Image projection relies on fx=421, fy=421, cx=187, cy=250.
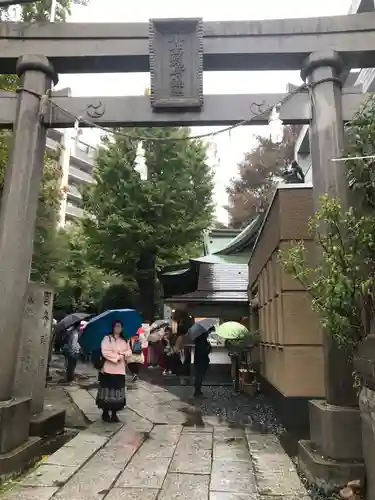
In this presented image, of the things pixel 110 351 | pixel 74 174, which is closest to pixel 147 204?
pixel 110 351

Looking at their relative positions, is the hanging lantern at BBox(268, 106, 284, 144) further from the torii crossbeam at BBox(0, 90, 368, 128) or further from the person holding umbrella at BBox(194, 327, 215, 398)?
the person holding umbrella at BBox(194, 327, 215, 398)

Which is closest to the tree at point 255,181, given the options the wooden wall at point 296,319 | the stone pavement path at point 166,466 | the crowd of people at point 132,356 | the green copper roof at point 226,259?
the green copper roof at point 226,259

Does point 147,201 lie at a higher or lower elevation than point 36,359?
higher

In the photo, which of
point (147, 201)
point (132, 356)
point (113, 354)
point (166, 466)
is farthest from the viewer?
point (147, 201)

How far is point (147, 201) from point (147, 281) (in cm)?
425

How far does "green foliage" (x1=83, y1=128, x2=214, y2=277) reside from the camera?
2133cm

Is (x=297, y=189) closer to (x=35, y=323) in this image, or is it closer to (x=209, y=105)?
(x=209, y=105)

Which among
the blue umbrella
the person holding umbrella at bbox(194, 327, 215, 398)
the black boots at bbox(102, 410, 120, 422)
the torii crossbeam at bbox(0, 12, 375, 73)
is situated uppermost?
the torii crossbeam at bbox(0, 12, 375, 73)

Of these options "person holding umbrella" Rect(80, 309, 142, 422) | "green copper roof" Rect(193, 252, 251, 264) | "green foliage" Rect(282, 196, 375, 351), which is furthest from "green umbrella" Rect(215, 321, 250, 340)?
"green foliage" Rect(282, 196, 375, 351)

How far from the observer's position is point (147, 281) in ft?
73.3

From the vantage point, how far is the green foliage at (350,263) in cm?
449

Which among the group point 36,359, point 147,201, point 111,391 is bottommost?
point 111,391

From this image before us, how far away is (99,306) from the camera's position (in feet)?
81.1

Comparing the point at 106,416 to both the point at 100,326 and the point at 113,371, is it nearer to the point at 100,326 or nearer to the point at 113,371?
the point at 113,371
